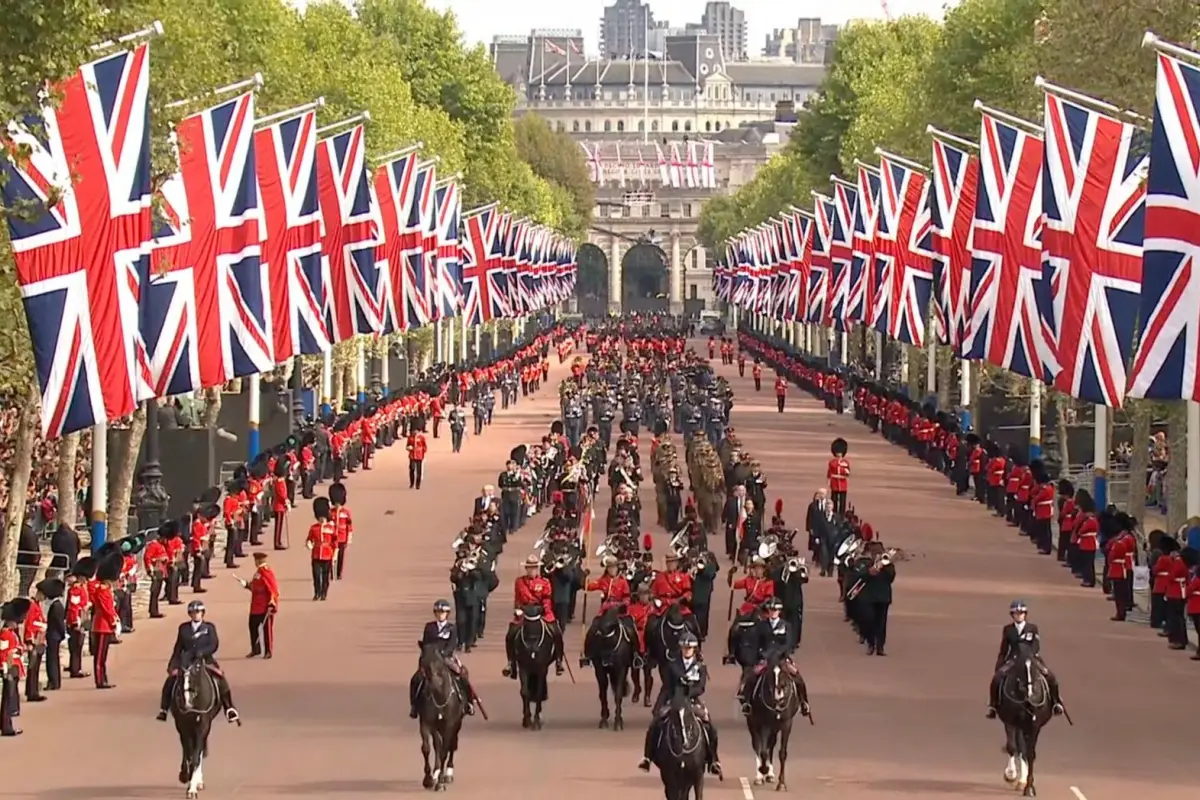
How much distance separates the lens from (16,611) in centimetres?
2445

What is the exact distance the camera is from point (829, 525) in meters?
36.6

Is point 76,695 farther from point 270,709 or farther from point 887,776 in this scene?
point 887,776

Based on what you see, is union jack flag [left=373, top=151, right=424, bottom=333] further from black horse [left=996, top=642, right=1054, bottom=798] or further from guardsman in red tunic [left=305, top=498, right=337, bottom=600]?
black horse [left=996, top=642, right=1054, bottom=798]

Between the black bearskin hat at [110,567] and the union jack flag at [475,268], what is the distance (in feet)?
168

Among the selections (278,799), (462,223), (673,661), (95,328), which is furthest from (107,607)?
(462,223)

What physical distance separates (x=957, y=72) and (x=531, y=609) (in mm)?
47769

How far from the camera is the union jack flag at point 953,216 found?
46.5 metres

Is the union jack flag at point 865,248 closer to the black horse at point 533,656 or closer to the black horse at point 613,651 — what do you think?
the black horse at point 613,651

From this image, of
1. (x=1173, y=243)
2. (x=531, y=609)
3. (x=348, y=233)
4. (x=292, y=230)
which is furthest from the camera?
(x=348, y=233)

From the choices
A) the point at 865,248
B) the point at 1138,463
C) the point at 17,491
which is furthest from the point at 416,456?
the point at 17,491

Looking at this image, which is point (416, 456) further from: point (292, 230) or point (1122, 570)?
point (1122, 570)

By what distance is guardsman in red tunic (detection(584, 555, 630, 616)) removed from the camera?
24.7 metres

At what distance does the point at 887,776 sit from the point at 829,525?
1500 cm

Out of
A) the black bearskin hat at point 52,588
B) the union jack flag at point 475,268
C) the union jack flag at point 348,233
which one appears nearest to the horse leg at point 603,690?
the black bearskin hat at point 52,588
